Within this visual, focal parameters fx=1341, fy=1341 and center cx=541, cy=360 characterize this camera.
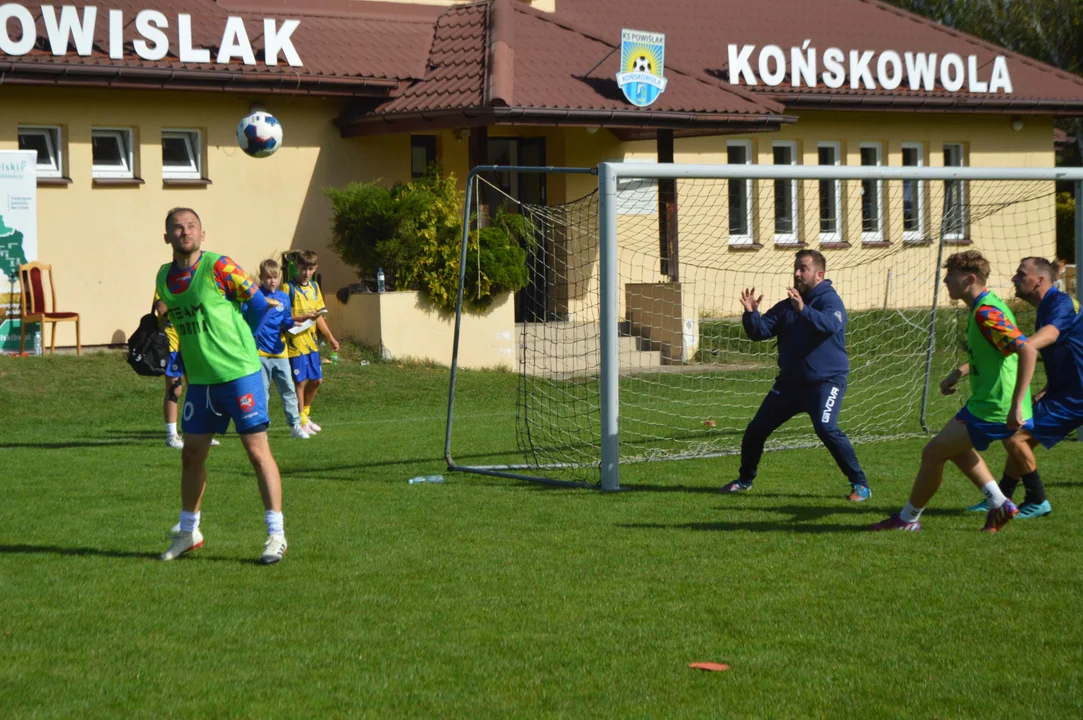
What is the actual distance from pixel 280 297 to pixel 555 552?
582 centimetres

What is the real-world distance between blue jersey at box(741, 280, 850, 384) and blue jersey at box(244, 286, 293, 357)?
194 inches

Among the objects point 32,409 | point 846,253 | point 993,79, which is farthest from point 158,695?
point 993,79

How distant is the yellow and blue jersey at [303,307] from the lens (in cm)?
1310

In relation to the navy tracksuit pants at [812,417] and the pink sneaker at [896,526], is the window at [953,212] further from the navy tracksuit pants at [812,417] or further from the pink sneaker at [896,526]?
the pink sneaker at [896,526]

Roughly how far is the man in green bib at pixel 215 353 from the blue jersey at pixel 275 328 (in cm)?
503

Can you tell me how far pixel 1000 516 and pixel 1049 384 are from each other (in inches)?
47.7

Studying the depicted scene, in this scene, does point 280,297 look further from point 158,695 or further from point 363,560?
point 158,695

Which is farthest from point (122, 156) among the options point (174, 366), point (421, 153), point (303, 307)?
point (174, 366)

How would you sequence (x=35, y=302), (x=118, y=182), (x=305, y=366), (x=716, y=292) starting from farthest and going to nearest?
(x=716, y=292) < (x=118, y=182) < (x=35, y=302) < (x=305, y=366)

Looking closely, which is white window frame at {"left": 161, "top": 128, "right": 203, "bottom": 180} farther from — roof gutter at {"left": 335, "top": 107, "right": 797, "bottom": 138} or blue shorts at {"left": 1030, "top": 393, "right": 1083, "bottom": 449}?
blue shorts at {"left": 1030, "top": 393, "right": 1083, "bottom": 449}

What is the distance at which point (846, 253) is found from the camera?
24.1 metres

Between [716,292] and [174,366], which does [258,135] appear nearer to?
[174,366]

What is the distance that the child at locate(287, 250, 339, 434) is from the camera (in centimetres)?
1312

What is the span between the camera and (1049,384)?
Answer: 847cm
